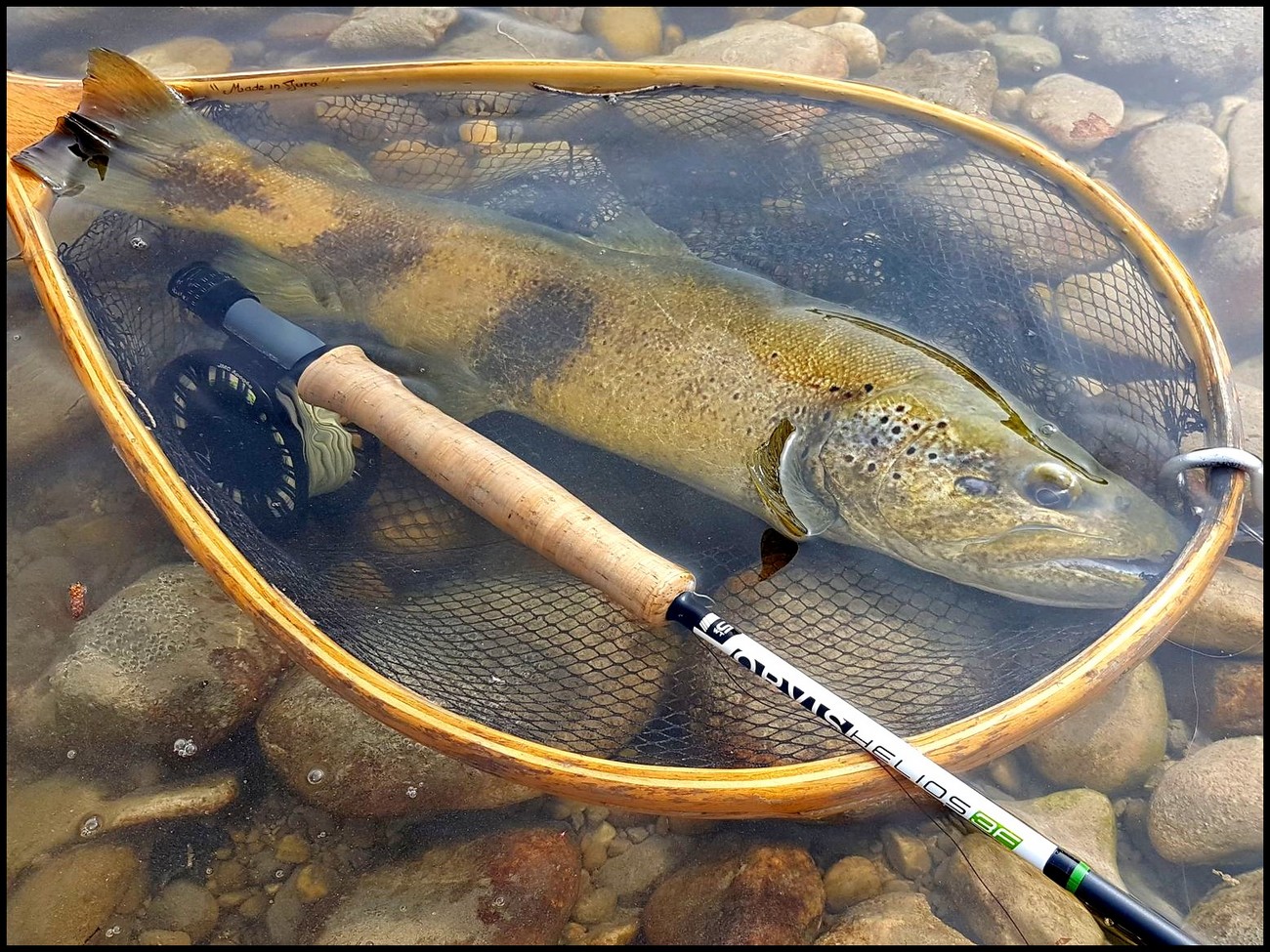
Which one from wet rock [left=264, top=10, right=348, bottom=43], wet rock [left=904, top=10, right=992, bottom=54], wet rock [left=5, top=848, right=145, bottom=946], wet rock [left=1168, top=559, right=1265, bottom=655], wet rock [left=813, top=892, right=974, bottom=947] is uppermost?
wet rock [left=904, top=10, right=992, bottom=54]

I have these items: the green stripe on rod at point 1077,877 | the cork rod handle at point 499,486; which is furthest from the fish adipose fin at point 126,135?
the green stripe on rod at point 1077,877

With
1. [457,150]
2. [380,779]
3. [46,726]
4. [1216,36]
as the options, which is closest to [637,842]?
[380,779]

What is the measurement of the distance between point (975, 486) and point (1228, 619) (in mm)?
1312

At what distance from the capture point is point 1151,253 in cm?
308

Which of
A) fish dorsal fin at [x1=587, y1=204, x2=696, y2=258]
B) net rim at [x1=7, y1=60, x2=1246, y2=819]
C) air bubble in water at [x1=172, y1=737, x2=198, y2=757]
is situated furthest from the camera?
fish dorsal fin at [x1=587, y1=204, x2=696, y2=258]

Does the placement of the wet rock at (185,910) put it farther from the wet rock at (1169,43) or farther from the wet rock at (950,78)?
the wet rock at (1169,43)

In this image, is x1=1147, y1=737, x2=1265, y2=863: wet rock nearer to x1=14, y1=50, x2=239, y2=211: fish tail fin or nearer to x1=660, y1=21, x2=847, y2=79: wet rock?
x1=660, y1=21, x2=847, y2=79: wet rock

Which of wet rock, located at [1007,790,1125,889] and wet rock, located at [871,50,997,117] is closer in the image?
wet rock, located at [1007,790,1125,889]

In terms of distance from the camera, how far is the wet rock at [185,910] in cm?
283

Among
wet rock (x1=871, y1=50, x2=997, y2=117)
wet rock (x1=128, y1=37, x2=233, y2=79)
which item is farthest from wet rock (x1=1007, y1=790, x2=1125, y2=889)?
wet rock (x1=128, y1=37, x2=233, y2=79)

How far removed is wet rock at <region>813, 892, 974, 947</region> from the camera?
2.63 meters

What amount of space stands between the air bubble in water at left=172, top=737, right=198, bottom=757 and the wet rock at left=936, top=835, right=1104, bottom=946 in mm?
2676

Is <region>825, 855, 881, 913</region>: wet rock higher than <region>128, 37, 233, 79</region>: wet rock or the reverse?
the reverse

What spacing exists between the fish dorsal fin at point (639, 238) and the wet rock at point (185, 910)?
2846 millimetres
